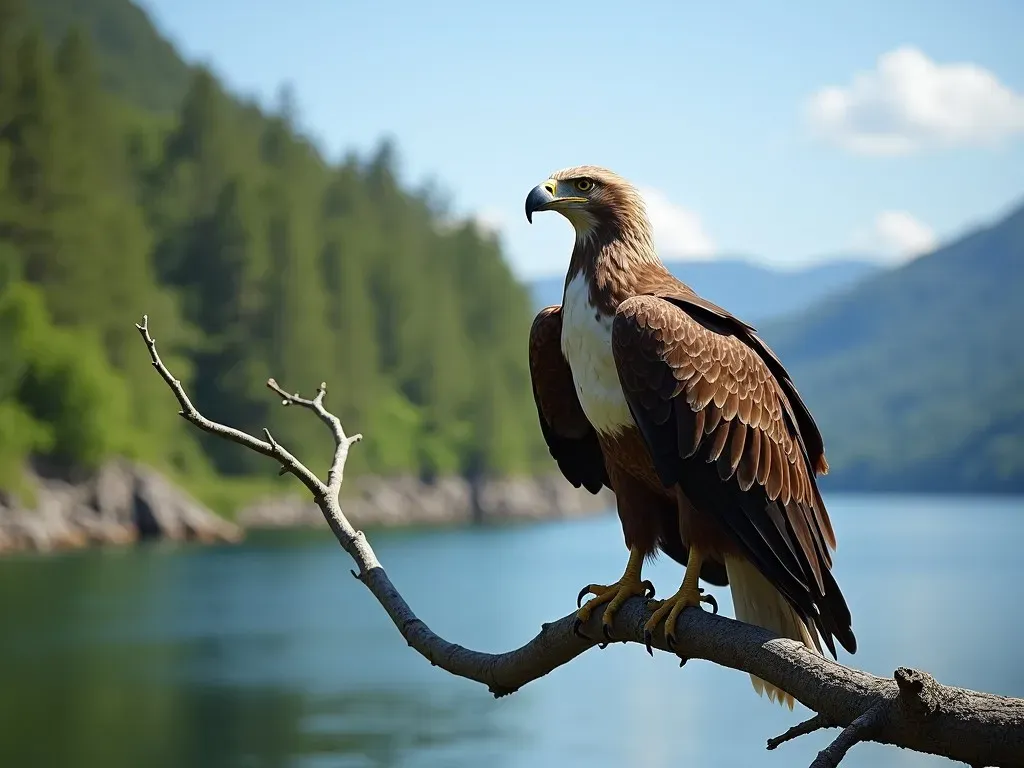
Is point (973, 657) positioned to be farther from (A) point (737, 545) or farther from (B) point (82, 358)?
(B) point (82, 358)

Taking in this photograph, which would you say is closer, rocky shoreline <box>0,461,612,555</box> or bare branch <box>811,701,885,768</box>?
bare branch <box>811,701,885,768</box>

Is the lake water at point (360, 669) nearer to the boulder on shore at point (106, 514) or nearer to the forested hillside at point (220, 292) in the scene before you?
the boulder on shore at point (106, 514)

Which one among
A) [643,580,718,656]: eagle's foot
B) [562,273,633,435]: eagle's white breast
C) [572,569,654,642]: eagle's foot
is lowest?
[643,580,718,656]: eagle's foot

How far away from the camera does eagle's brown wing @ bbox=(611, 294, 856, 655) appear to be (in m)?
4.06

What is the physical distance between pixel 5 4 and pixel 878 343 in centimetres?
14195

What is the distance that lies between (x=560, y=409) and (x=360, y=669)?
2042cm

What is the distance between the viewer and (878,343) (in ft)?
594

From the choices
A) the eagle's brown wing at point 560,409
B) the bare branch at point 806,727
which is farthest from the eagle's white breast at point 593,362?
the bare branch at point 806,727

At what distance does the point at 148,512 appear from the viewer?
144 ft

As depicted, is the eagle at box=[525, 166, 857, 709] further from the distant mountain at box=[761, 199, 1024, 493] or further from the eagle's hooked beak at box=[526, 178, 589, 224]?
the distant mountain at box=[761, 199, 1024, 493]

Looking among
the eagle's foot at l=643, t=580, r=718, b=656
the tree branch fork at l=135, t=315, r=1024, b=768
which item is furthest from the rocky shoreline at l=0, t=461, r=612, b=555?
the eagle's foot at l=643, t=580, r=718, b=656

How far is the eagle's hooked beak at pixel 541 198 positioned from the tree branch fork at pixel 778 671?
94 centimetres

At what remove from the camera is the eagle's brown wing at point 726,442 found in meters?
4.06

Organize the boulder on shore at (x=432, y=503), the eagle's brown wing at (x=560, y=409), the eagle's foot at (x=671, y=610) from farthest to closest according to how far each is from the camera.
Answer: the boulder on shore at (x=432, y=503), the eagle's brown wing at (x=560, y=409), the eagle's foot at (x=671, y=610)
